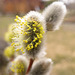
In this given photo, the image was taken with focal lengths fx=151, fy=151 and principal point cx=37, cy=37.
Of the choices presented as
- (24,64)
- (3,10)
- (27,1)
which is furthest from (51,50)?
(3,10)

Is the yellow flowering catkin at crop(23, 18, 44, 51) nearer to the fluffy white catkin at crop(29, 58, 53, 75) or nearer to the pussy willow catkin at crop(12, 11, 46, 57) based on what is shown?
the pussy willow catkin at crop(12, 11, 46, 57)

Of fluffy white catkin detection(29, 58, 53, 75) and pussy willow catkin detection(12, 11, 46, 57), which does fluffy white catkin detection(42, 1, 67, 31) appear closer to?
pussy willow catkin detection(12, 11, 46, 57)

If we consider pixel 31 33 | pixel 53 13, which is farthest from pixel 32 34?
pixel 53 13

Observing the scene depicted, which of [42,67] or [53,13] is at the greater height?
[53,13]

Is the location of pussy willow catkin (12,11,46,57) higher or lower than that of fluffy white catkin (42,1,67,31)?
lower

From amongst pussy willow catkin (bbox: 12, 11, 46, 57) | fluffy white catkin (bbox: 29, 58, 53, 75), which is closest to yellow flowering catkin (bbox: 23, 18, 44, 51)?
pussy willow catkin (bbox: 12, 11, 46, 57)

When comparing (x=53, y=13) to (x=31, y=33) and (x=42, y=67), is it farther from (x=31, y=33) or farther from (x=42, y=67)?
(x=42, y=67)

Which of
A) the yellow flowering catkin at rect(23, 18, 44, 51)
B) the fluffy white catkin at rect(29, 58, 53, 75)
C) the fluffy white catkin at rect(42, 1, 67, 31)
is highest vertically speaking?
the fluffy white catkin at rect(42, 1, 67, 31)

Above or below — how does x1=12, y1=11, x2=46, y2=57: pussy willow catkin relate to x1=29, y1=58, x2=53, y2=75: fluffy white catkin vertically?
above

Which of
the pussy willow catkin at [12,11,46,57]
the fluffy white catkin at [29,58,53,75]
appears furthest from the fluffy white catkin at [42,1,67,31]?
the fluffy white catkin at [29,58,53,75]
